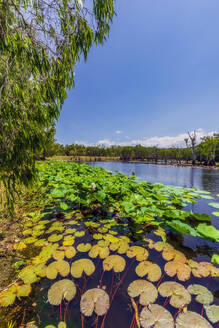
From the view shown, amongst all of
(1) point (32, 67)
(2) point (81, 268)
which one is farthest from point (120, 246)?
(1) point (32, 67)

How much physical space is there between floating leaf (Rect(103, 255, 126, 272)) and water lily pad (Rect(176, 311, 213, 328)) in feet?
2.38

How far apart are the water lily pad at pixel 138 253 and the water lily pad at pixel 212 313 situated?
30.3 inches

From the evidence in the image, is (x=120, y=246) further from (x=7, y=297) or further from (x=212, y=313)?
(x=7, y=297)

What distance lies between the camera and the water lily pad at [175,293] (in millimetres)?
1282

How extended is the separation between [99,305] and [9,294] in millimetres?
882

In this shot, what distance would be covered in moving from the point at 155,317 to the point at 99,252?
0.99 meters

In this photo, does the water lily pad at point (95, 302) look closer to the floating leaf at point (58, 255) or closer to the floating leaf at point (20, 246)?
Result: the floating leaf at point (58, 255)

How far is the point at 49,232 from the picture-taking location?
8.05ft

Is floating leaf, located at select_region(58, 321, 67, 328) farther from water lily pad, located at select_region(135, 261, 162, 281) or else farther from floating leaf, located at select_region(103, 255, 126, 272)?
water lily pad, located at select_region(135, 261, 162, 281)

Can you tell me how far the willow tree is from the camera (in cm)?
159

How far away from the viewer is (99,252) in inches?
77.4

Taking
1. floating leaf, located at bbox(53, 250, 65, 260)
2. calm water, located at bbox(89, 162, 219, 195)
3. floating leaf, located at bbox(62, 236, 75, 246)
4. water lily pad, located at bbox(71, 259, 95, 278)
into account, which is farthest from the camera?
calm water, located at bbox(89, 162, 219, 195)

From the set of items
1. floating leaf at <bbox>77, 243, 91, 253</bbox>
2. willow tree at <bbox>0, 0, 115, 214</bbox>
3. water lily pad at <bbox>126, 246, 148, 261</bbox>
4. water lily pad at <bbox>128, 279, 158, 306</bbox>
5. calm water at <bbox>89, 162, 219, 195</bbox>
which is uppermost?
willow tree at <bbox>0, 0, 115, 214</bbox>

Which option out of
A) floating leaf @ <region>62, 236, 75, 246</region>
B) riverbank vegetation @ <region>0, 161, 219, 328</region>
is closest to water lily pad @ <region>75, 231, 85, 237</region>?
riverbank vegetation @ <region>0, 161, 219, 328</region>
